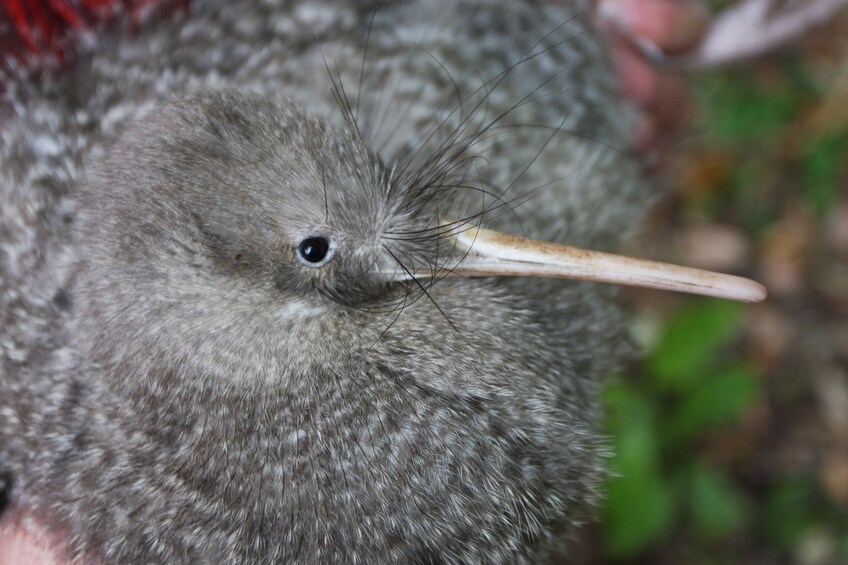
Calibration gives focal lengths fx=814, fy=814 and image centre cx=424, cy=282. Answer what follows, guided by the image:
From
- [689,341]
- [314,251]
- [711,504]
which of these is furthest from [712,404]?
[314,251]

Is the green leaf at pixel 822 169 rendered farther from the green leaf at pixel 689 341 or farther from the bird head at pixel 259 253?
the bird head at pixel 259 253

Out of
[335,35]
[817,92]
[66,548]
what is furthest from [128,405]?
[817,92]

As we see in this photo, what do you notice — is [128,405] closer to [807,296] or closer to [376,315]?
[376,315]

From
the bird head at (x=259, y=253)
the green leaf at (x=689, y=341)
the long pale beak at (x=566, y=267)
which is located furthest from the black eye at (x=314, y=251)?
the green leaf at (x=689, y=341)

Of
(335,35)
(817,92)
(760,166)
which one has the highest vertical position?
(817,92)

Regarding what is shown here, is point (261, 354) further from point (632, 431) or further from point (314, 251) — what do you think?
point (632, 431)

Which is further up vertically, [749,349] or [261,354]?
[749,349]

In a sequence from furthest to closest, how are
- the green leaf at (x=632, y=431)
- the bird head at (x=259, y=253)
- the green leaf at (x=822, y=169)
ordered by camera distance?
1. the green leaf at (x=822, y=169)
2. the green leaf at (x=632, y=431)
3. the bird head at (x=259, y=253)
